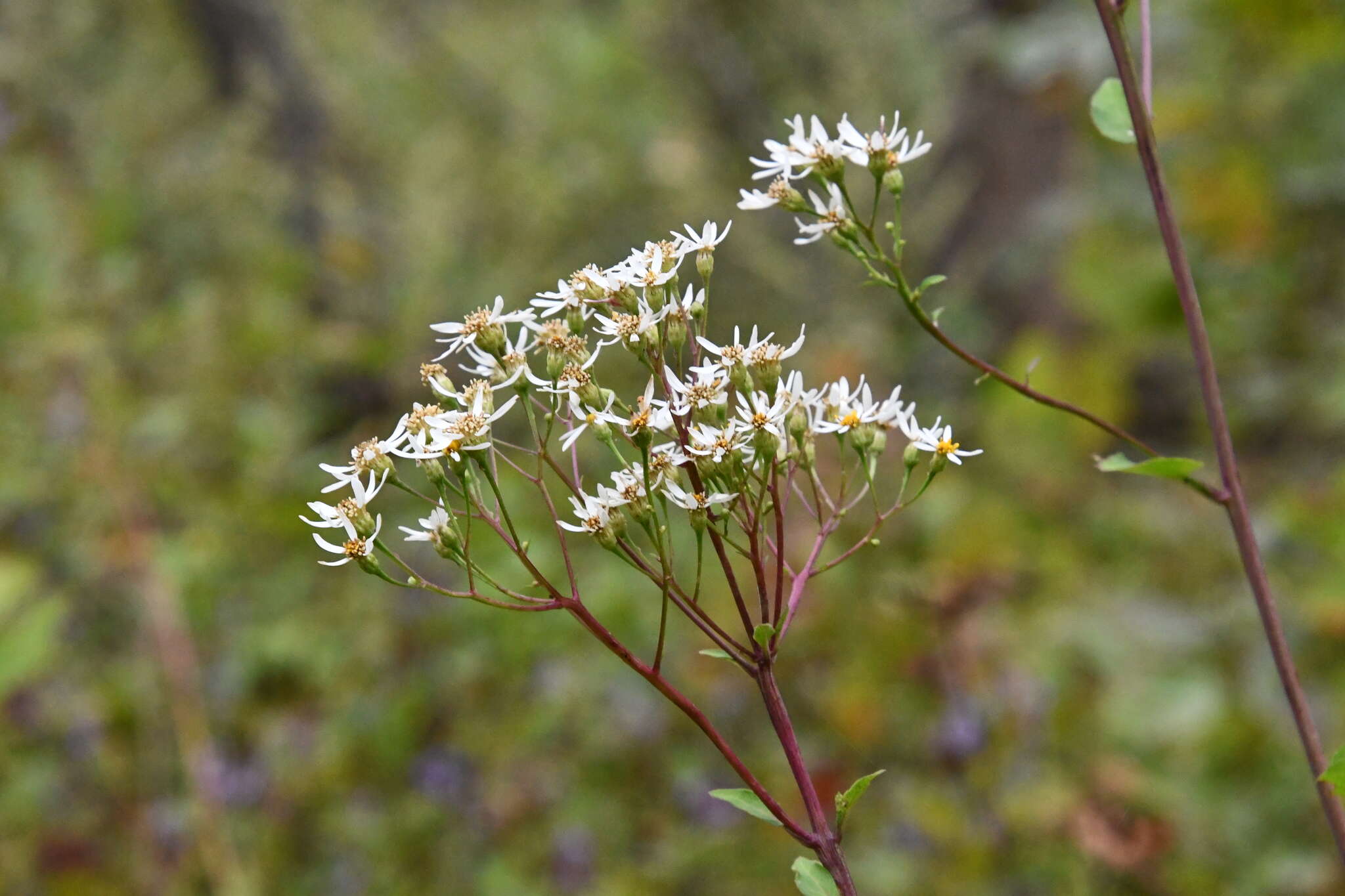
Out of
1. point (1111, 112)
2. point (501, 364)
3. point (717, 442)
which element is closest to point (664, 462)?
point (717, 442)

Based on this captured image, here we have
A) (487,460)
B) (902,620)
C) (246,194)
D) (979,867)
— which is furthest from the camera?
(246,194)

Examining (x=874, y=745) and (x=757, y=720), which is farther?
(x=757, y=720)

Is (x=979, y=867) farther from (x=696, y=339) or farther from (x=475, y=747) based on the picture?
(x=696, y=339)

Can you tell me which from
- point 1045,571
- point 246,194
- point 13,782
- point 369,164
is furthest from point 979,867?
point 369,164

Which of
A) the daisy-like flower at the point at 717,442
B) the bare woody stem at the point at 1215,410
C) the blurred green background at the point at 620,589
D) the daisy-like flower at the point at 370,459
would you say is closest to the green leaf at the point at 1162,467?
the bare woody stem at the point at 1215,410

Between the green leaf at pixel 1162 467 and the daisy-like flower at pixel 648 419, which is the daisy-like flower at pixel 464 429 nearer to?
the daisy-like flower at pixel 648 419

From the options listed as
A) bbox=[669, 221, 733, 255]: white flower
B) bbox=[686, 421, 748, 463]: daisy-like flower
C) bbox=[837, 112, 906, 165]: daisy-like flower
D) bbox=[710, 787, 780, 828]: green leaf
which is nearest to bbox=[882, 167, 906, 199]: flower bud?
bbox=[837, 112, 906, 165]: daisy-like flower

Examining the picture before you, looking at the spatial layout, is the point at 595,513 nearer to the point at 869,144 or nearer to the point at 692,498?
the point at 692,498

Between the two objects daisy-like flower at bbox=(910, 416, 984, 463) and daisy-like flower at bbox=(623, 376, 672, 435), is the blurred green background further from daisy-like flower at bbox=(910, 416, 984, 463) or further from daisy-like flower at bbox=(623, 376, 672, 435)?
daisy-like flower at bbox=(623, 376, 672, 435)
